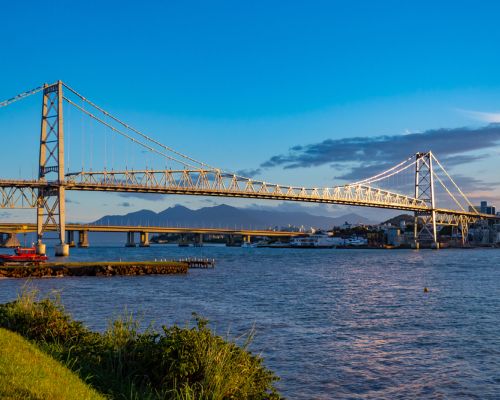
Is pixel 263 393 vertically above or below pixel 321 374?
above

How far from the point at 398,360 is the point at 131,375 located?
11.7 meters

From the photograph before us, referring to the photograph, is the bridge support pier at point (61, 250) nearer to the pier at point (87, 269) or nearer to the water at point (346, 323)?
the pier at point (87, 269)

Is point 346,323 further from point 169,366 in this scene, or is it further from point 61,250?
point 61,250

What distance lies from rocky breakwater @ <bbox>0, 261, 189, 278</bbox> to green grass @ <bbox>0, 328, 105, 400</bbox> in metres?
47.2

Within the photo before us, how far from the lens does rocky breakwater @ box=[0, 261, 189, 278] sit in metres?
59.4

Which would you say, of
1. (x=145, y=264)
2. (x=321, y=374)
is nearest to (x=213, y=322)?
(x=321, y=374)

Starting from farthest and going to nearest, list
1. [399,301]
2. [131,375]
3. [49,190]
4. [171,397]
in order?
[49,190]
[399,301]
[131,375]
[171,397]

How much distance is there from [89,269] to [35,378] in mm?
53777

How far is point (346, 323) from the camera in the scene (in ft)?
96.3

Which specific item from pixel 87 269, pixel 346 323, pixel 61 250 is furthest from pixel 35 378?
pixel 61 250

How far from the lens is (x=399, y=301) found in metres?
39.5

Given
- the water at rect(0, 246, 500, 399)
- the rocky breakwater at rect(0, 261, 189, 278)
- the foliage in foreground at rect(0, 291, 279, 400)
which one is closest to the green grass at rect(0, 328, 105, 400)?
the foliage in foreground at rect(0, 291, 279, 400)

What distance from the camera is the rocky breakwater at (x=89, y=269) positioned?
5940 centimetres

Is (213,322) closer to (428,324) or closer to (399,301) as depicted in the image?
(428,324)
